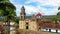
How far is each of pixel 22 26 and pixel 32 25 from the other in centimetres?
274

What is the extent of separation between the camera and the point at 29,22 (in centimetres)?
4250

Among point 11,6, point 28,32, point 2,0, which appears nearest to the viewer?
point 2,0

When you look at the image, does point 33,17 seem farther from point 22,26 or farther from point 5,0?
point 5,0

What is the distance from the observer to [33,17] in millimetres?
41844

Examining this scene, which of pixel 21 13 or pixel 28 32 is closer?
pixel 28 32

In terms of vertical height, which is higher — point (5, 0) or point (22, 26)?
point (5, 0)

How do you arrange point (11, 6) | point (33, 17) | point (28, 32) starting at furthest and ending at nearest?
point (33, 17) < point (28, 32) < point (11, 6)

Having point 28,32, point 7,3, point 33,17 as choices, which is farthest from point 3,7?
point 33,17

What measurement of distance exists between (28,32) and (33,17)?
6.61m

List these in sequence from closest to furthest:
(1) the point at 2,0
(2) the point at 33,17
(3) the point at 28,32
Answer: (1) the point at 2,0 < (3) the point at 28,32 < (2) the point at 33,17

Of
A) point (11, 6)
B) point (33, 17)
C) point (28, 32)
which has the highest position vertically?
point (11, 6)

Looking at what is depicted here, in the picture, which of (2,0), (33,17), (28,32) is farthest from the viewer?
(33,17)

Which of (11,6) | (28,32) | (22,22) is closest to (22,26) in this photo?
(22,22)

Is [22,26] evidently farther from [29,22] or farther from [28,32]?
[28,32]
